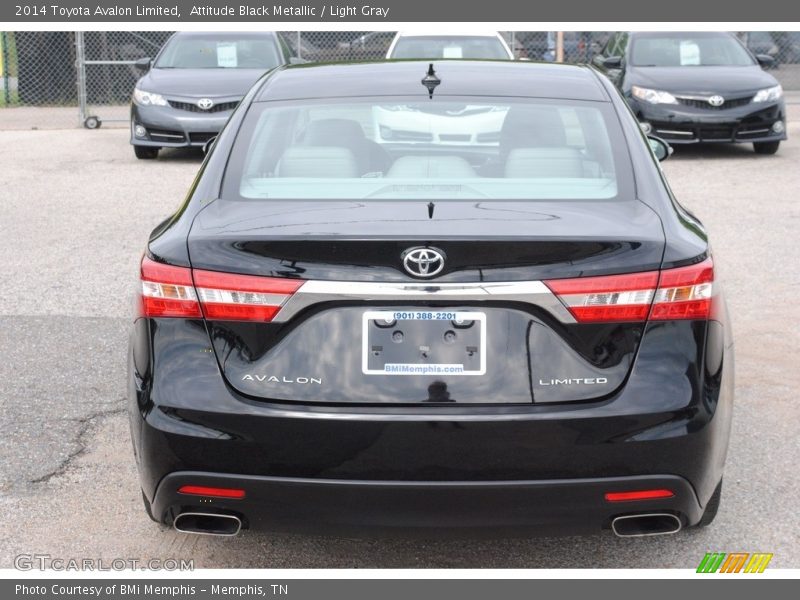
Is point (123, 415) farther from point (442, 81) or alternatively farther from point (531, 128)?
point (531, 128)

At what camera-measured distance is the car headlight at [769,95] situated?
47.0ft

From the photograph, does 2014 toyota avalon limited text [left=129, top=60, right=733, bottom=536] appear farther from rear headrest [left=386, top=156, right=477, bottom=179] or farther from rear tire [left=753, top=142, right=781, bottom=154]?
rear tire [left=753, top=142, right=781, bottom=154]

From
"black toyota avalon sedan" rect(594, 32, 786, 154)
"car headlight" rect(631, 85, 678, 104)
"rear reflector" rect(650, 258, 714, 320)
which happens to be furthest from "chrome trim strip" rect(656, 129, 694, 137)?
"rear reflector" rect(650, 258, 714, 320)

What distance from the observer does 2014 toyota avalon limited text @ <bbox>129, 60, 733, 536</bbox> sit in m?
3.27

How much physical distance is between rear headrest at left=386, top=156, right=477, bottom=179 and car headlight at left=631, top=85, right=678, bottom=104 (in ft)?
35.0

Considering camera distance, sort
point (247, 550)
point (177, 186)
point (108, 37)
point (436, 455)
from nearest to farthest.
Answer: point (436, 455), point (247, 550), point (177, 186), point (108, 37)

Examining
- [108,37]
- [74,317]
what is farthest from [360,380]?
[108,37]

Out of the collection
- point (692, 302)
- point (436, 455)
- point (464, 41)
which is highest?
point (692, 302)

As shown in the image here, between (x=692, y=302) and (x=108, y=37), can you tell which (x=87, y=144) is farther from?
(x=692, y=302)

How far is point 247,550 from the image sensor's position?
4.14 metres

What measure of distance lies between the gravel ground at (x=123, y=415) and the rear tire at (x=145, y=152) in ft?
9.36

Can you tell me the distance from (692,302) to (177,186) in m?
9.91

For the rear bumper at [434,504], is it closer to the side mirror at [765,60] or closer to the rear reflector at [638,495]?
the rear reflector at [638,495]

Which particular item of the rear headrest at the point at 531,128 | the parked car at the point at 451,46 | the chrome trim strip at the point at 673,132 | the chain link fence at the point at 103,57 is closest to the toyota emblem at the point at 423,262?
the rear headrest at the point at 531,128
